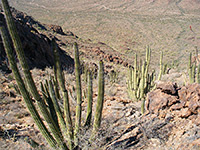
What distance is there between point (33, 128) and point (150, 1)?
8492 cm

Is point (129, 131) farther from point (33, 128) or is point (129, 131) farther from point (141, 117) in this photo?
point (33, 128)

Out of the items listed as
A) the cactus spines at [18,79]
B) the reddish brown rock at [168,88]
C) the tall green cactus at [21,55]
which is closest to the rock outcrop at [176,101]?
the reddish brown rock at [168,88]

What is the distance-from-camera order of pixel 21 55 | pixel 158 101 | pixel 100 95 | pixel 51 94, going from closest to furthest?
pixel 21 55
pixel 100 95
pixel 51 94
pixel 158 101

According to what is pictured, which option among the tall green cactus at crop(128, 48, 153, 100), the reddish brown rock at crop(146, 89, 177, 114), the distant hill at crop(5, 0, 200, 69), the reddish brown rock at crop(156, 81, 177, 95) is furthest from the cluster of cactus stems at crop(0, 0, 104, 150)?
the distant hill at crop(5, 0, 200, 69)

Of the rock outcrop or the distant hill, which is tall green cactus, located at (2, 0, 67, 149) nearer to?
the rock outcrop

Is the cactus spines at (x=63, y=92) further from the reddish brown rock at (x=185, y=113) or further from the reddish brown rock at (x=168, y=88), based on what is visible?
the reddish brown rock at (x=168, y=88)

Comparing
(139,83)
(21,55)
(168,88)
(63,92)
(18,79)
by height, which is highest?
(21,55)

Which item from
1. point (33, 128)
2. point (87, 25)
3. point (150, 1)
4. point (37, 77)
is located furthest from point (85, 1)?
point (33, 128)

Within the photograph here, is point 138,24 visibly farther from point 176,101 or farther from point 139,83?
point 176,101

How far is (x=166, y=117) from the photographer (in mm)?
6266

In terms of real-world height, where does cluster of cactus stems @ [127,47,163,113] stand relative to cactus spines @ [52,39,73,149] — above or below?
below

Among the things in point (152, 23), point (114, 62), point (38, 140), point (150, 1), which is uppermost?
point (150, 1)

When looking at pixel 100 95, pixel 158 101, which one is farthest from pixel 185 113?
pixel 100 95

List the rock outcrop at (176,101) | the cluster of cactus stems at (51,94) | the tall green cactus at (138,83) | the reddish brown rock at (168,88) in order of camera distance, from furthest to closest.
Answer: the tall green cactus at (138,83)
the reddish brown rock at (168,88)
the rock outcrop at (176,101)
the cluster of cactus stems at (51,94)
